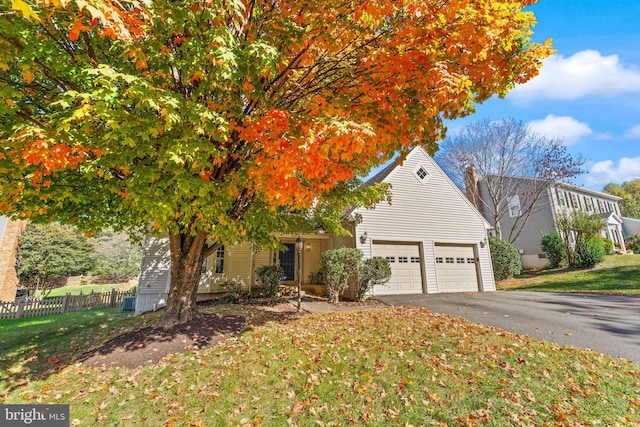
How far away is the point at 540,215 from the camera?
2427 centimetres

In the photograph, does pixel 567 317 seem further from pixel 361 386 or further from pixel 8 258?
pixel 8 258

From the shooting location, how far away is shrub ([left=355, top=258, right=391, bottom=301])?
11852 mm

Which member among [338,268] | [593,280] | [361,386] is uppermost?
[338,268]

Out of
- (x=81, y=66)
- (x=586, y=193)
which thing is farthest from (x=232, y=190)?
(x=586, y=193)

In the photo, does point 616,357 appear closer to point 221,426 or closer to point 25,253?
point 221,426

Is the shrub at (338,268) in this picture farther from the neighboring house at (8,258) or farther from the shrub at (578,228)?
the neighboring house at (8,258)

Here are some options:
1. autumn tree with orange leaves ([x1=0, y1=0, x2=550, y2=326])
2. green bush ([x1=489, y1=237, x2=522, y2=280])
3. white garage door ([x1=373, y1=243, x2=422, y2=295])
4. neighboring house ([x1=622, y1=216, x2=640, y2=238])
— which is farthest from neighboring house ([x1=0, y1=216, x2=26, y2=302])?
neighboring house ([x1=622, y1=216, x2=640, y2=238])

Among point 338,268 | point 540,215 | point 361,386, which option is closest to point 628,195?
point 540,215

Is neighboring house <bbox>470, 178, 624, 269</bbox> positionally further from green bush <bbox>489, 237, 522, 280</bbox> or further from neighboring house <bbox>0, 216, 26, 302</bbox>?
neighboring house <bbox>0, 216, 26, 302</bbox>

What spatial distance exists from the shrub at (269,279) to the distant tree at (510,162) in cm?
1952

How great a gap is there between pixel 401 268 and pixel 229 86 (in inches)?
467

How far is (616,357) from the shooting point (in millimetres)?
5328

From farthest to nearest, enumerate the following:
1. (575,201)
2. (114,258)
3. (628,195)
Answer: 1. (628,195)
2. (575,201)
3. (114,258)

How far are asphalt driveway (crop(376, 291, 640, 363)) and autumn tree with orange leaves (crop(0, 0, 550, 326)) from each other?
5.76 meters
